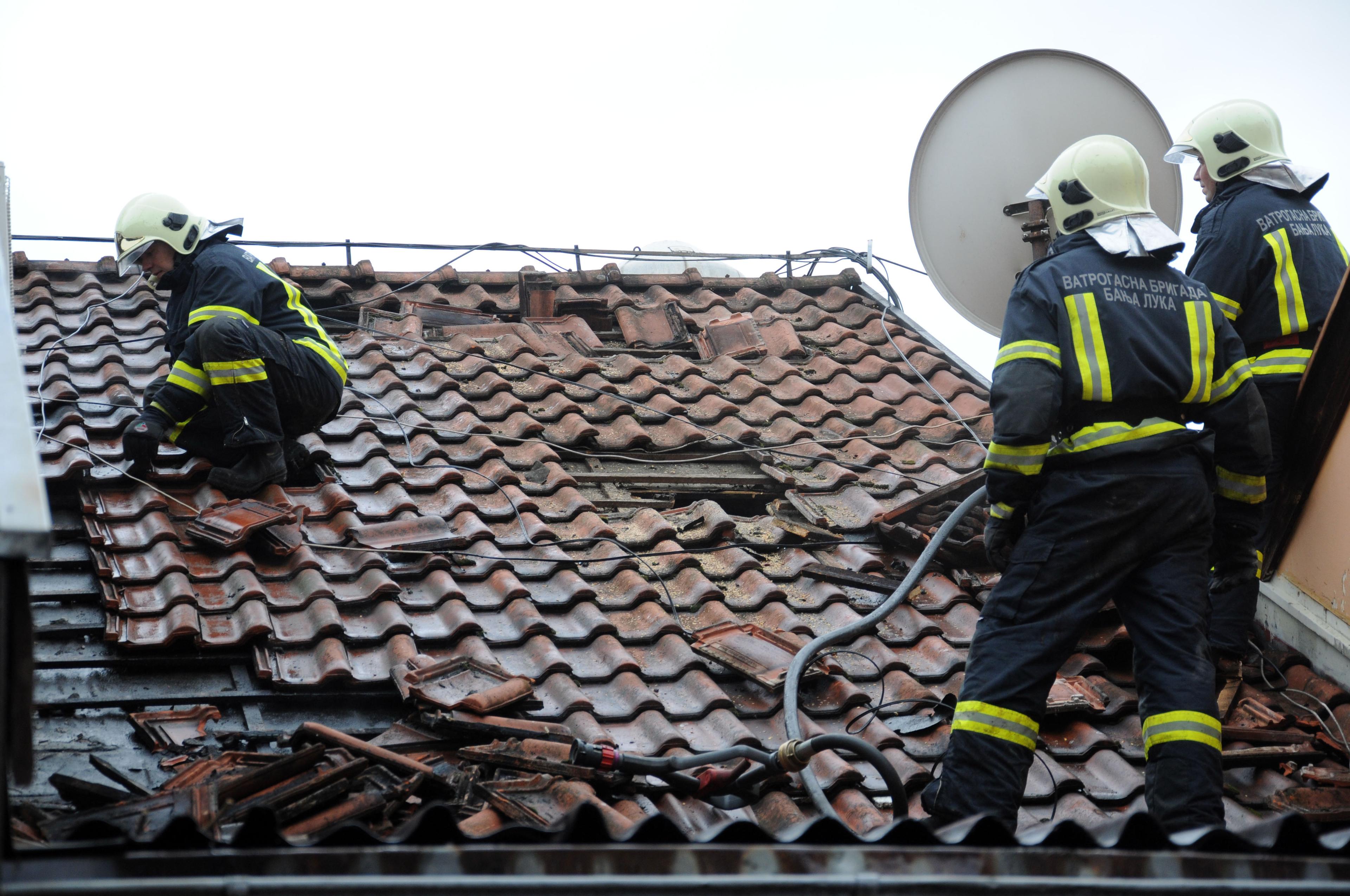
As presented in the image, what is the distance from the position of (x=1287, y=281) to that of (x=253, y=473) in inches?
158

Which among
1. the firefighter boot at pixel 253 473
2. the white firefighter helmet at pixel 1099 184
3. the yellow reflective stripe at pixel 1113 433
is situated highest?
the white firefighter helmet at pixel 1099 184

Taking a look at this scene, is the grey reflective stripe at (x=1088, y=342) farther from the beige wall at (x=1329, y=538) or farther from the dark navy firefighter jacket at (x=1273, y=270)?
the beige wall at (x=1329, y=538)

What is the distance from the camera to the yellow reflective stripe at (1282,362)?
457cm

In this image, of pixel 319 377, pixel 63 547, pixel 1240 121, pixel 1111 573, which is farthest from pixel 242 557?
pixel 1240 121

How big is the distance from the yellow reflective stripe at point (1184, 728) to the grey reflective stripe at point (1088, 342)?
0.93 metres

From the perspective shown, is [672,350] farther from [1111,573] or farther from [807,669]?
[1111,573]

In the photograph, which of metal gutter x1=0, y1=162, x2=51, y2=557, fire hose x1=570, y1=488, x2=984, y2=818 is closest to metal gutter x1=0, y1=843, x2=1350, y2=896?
metal gutter x1=0, y1=162, x2=51, y2=557

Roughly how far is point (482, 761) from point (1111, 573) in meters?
1.88

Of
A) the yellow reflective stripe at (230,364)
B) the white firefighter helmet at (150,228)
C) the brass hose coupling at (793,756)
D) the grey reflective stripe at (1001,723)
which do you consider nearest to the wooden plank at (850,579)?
the grey reflective stripe at (1001,723)

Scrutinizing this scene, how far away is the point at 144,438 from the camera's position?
4.61 m

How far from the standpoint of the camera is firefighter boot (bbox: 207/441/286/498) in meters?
4.74

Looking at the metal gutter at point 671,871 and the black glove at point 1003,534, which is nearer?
the metal gutter at point 671,871

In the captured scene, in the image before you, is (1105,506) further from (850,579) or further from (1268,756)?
(850,579)

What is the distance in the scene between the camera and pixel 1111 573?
3.54 m
